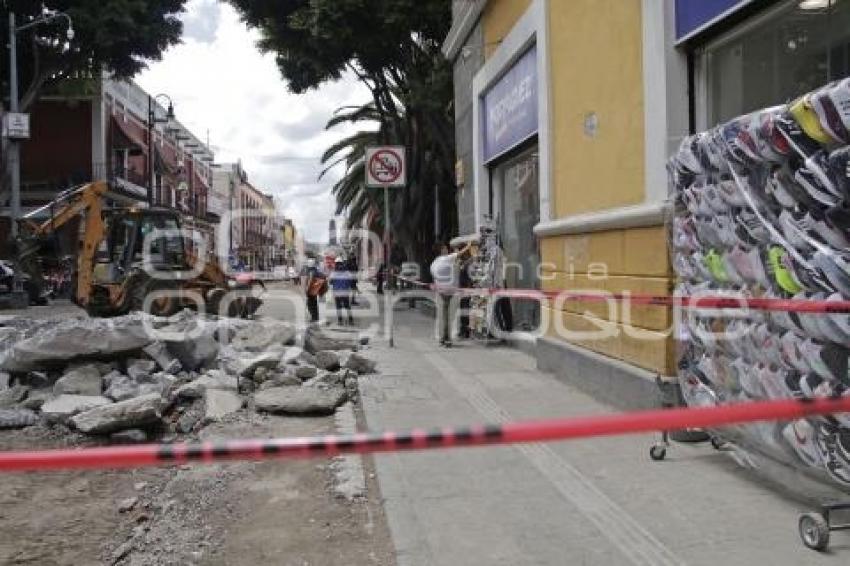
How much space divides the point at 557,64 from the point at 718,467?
5582mm

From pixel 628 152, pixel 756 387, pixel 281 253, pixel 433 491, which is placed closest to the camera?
pixel 756 387

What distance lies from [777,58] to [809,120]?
2.15 metres

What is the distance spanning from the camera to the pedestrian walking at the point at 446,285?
13680 millimetres

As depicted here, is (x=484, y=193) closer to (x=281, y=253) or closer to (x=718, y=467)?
(x=718, y=467)

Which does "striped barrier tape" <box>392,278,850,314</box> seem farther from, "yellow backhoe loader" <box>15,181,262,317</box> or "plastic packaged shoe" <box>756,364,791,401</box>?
"yellow backhoe loader" <box>15,181,262,317</box>

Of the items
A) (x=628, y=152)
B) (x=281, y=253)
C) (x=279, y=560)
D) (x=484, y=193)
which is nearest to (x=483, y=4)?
(x=484, y=193)

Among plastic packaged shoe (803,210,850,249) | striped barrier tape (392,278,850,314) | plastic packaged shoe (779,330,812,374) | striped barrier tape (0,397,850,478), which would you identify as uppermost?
plastic packaged shoe (803,210,850,249)

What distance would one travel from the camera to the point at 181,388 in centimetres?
941

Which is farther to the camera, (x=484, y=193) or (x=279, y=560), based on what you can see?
(x=484, y=193)

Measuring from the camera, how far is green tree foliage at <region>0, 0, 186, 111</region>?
28.3m

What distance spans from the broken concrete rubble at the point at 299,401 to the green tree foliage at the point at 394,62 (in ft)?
45.7

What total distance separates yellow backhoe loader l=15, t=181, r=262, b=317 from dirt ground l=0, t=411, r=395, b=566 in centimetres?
1144

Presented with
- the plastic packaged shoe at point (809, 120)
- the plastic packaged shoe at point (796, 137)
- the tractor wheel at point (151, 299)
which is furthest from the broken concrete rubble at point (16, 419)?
the tractor wheel at point (151, 299)

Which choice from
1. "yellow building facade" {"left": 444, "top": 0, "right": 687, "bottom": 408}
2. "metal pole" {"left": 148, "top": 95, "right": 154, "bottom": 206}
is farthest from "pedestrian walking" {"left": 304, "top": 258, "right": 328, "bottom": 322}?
"metal pole" {"left": 148, "top": 95, "right": 154, "bottom": 206}
